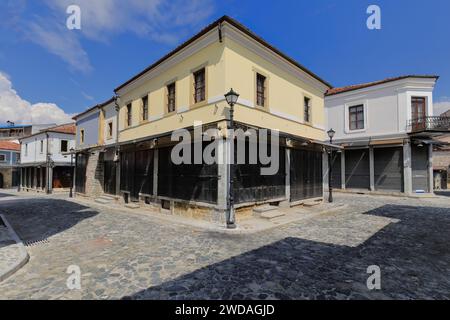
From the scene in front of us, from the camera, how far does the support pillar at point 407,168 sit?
1752 centimetres

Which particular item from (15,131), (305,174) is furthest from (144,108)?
(15,131)

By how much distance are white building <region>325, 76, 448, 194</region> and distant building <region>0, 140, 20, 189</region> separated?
4384cm

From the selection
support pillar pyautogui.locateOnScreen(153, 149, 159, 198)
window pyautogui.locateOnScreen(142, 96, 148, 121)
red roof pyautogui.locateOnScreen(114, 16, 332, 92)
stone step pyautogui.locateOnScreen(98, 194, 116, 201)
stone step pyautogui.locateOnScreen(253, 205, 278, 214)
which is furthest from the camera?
stone step pyautogui.locateOnScreen(98, 194, 116, 201)

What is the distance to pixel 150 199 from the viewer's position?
11969 millimetres

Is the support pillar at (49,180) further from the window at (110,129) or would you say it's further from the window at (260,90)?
the window at (260,90)

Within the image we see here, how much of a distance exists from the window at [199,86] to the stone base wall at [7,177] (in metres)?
40.0

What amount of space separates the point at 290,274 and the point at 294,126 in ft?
30.6

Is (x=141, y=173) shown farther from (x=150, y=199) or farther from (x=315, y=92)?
(x=315, y=92)

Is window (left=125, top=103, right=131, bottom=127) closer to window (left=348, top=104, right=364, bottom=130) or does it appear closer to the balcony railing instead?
window (left=348, top=104, right=364, bottom=130)

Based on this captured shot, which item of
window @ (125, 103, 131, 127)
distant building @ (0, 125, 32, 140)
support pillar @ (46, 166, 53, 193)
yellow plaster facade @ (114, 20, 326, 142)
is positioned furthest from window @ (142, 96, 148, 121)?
distant building @ (0, 125, 32, 140)

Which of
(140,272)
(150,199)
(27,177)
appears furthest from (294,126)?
(27,177)

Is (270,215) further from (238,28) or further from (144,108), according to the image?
(144,108)

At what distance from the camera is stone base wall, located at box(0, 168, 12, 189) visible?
34.3 m
